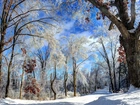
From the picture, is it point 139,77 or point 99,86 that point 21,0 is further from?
point 99,86

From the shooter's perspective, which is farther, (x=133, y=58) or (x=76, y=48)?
(x=76, y=48)

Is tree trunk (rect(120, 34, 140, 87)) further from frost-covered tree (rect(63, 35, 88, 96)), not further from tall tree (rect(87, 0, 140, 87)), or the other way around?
frost-covered tree (rect(63, 35, 88, 96))

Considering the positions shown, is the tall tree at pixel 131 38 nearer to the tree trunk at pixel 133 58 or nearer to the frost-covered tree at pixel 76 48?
the tree trunk at pixel 133 58

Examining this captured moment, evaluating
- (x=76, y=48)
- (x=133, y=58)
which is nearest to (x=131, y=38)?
(x=133, y=58)

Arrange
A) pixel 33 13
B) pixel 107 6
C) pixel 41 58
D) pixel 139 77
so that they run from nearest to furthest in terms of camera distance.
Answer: pixel 139 77
pixel 107 6
pixel 33 13
pixel 41 58

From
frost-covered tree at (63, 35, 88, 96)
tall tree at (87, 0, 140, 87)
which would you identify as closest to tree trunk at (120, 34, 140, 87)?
tall tree at (87, 0, 140, 87)

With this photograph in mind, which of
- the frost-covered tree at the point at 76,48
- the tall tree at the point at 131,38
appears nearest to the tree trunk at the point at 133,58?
the tall tree at the point at 131,38

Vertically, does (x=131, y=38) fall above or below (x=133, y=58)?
above

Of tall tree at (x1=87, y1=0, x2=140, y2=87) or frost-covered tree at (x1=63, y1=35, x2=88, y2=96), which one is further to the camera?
frost-covered tree at (x1=63, y1=35, x2=88, y2=96)

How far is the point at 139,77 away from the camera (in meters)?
8.44

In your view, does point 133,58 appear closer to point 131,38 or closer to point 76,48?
point 131,38

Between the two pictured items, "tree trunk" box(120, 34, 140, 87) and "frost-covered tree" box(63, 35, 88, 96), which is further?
"frost-covered tree" box(63, 35, 88, 96)

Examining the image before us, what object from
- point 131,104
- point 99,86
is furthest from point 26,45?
point 99,86

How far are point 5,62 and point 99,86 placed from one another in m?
85.2
